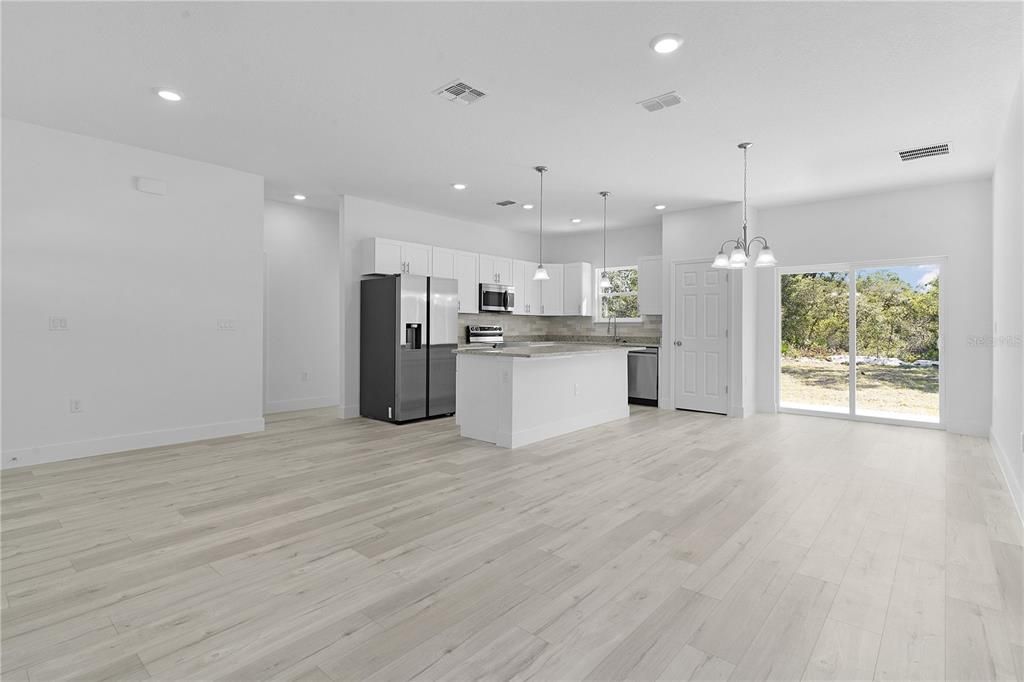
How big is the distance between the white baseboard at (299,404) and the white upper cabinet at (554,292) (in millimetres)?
3747

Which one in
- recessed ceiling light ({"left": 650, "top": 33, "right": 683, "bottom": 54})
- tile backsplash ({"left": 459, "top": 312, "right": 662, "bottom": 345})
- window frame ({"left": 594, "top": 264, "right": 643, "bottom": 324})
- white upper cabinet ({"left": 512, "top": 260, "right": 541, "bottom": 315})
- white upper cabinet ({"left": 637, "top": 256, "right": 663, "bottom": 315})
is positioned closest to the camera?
recessed ceiling light ({"left": 650, "top": 33, "right": 683, "bottom": 54})

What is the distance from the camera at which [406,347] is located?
6207 millimetres

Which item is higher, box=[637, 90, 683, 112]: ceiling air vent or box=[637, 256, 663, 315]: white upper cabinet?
box=[637, 90, 683, 112]: ceiling air vent

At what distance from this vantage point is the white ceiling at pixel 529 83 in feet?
8.91

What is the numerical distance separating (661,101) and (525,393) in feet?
9.15

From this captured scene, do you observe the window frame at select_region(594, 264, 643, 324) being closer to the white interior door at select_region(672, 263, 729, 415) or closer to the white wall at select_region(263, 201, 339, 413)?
the white interior door at select_region(672, 263, 729, 415)

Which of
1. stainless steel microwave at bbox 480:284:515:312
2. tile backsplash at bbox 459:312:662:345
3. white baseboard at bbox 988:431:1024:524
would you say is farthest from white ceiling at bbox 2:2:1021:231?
tile backsplash at bbox 459:312:662:345

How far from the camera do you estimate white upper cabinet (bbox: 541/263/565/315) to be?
883 centimetres

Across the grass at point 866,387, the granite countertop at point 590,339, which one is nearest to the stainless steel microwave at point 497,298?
the granite countertop at point 590,339

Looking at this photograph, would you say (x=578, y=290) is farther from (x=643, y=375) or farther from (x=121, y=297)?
(x=121, y=297)

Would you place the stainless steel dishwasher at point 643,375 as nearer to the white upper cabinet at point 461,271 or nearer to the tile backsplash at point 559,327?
the tile backsplash at point 559,327

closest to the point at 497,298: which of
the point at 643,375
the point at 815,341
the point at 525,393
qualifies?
the point at 643,375

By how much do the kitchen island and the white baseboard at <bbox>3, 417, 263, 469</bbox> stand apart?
2428 millimetres

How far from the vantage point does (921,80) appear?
131 inches
